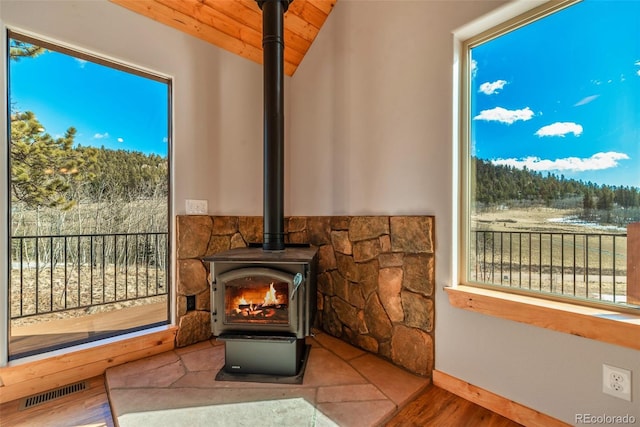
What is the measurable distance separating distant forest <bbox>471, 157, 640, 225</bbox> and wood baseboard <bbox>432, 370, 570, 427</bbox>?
1000mm

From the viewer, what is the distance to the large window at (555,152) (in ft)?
4.32

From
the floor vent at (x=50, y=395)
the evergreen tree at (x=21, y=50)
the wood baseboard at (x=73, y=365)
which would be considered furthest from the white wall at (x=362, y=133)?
the floor vent at (x=50, y=395)

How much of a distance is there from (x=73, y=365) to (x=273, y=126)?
2.00 metres

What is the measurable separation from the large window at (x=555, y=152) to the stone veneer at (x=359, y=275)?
1.09 feet

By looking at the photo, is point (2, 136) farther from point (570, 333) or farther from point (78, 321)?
point (570, 333)

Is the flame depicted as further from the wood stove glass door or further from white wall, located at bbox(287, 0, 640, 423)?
white wall, located at bbox(287, 0, 640, 423)

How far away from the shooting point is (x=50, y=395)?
1695mm

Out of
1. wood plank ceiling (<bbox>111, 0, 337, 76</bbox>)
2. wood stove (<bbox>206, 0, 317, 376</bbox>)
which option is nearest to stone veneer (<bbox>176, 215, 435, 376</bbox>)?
wood stove (<bbox>206, 0, 317, 376</bbox>)

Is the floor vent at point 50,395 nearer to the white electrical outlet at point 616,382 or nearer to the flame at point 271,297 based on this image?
the flame at point 271,297

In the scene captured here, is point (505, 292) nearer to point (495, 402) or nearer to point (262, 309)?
point (495, 402)

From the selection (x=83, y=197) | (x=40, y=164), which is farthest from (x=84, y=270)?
(x=40, y=164)

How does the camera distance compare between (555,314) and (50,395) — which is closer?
(555,314)

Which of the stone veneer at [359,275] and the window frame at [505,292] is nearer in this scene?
the window frame at [505,292]

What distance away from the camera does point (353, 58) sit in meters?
2.29
